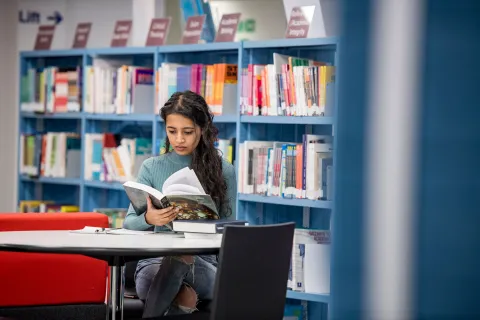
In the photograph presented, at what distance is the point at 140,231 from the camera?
344cm

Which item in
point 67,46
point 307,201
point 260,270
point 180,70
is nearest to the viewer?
point 260,270


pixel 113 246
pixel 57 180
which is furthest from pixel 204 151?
pixel 57 180

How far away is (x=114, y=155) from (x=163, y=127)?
0.51m

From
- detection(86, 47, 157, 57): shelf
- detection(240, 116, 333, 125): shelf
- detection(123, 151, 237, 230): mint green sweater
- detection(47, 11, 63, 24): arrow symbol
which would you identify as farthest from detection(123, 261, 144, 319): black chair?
detection(47, 11, 63, 24): arrow symbol

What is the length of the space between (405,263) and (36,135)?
623 centimetres

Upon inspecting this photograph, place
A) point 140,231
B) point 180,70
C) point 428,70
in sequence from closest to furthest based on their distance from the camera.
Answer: point 428,70 → point 140,231 → point 180,70

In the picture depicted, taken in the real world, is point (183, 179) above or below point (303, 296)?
above

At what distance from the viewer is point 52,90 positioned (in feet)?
21.8

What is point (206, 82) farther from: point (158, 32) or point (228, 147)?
point (158, 32)

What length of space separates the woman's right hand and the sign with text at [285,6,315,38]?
221 cm

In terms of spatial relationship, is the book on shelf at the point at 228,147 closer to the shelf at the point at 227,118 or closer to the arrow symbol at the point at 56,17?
the shelf at the point at 227,118

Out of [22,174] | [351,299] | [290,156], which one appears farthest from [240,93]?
[351,299]

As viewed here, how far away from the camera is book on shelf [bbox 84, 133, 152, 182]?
6.07 m

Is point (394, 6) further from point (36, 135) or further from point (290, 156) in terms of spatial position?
point (36, 135)
